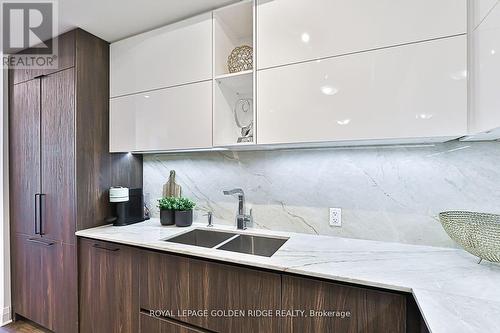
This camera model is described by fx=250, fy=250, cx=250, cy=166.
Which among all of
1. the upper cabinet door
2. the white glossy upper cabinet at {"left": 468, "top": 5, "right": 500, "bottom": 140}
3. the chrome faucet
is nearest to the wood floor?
the chrome faucet

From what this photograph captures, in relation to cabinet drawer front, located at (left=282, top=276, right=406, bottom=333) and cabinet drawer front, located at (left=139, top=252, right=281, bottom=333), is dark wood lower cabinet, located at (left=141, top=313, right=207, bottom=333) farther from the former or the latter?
cabinet drawer front, located at (left=282, top=276, right=406, bottom=333)

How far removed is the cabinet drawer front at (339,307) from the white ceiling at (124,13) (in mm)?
1674

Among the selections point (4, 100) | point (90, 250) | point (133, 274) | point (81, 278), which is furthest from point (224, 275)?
point (4, 100)

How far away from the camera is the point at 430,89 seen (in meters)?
1.12

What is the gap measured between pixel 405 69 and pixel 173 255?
1.51m

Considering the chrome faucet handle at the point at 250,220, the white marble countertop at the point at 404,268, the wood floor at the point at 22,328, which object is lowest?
the wood floor at the point at 22,328

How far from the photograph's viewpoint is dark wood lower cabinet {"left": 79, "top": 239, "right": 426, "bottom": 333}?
101cm

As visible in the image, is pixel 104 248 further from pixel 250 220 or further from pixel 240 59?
pixel 240 59

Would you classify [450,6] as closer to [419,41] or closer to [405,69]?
[419,41]

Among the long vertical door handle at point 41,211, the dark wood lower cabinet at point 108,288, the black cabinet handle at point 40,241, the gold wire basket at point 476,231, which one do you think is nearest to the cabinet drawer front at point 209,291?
the dark wood lower cabinet at point 108,288

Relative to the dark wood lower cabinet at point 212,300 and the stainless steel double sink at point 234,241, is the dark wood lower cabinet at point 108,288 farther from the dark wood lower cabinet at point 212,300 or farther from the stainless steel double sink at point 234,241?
the stainless steel double sink at point 234,241

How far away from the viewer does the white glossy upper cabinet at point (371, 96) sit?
109 centimetres

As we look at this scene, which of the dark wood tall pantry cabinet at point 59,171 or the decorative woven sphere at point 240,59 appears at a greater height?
the decorative woven sphere at point 240,59

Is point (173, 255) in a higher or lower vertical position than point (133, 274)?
higher
